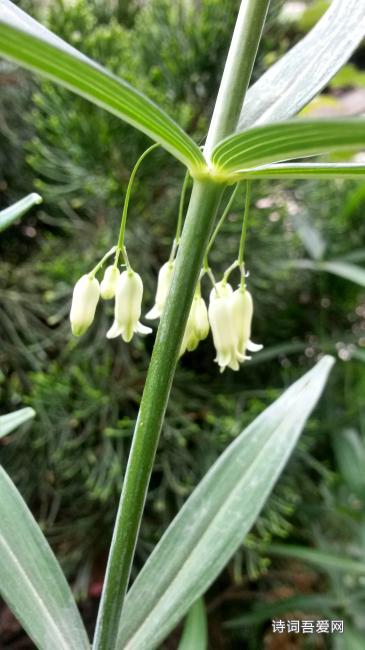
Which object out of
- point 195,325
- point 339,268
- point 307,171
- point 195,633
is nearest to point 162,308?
point 195,325

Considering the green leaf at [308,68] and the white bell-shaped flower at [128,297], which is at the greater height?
the green leaf at [308,68]

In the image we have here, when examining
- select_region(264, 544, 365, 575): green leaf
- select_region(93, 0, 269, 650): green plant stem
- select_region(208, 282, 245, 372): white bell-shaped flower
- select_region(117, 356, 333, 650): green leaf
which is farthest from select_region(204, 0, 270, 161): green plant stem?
select_region(264, 544, 365, 575): green leaf

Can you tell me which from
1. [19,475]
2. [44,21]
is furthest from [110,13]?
[19,475]

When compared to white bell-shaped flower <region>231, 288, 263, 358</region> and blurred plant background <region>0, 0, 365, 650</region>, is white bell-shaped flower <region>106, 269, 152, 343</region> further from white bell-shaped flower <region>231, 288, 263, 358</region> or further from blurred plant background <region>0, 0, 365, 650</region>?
blurred plant background <region>0, 0, 365, 650</region>

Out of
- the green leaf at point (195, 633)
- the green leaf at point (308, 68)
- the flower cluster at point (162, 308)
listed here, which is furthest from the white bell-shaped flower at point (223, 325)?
the green leaf at point (195, 633)

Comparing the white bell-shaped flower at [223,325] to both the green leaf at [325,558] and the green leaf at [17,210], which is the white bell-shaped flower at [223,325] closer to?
the green leaf at [17,210]

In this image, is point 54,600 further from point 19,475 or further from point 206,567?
point 19,475

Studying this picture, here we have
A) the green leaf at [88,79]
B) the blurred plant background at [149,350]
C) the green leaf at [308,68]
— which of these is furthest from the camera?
the blurred plant background at [149,350]
